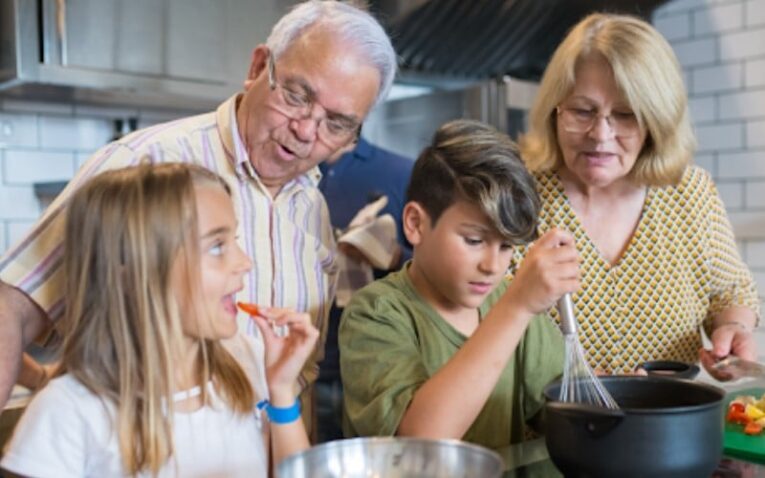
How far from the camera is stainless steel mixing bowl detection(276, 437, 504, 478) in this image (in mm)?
641

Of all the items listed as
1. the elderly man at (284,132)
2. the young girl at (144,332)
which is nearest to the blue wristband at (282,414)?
the young girl at (144,332)

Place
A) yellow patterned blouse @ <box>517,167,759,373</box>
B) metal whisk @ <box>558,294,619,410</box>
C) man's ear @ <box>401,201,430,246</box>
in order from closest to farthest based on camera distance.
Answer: metal whisk @ <box>558,294,619,410</box>
man's ear @ <box>401,201,430,246</box>
yellow patterned blouse @ <box>517,167,759,373</box>

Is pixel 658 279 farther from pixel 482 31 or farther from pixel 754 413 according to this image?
pixel 482 31

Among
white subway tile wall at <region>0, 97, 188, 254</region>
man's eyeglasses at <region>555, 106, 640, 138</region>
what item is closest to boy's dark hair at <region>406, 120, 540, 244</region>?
man's eyeglasses at <region>555, 106, 640, 138</region>

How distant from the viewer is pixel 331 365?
1773 mm

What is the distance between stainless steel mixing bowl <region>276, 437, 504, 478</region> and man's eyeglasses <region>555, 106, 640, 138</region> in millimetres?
824

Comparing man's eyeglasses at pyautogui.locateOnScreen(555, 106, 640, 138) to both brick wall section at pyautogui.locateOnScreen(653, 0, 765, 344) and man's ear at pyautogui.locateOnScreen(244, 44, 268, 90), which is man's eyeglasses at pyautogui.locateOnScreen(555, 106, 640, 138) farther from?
brick wall section at pyautogui.locateOnScreen(653, 0, 765, 344)

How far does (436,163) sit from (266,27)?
1468 mm

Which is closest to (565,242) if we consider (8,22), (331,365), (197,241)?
(197,241)

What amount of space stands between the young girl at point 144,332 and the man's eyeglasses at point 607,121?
629 mm

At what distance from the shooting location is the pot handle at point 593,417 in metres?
0.73

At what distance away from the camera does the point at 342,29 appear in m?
1.20

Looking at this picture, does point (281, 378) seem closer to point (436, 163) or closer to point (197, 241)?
point (197, 241)

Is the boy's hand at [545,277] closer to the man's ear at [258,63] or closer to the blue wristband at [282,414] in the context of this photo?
the blue wristband at [282,414]
